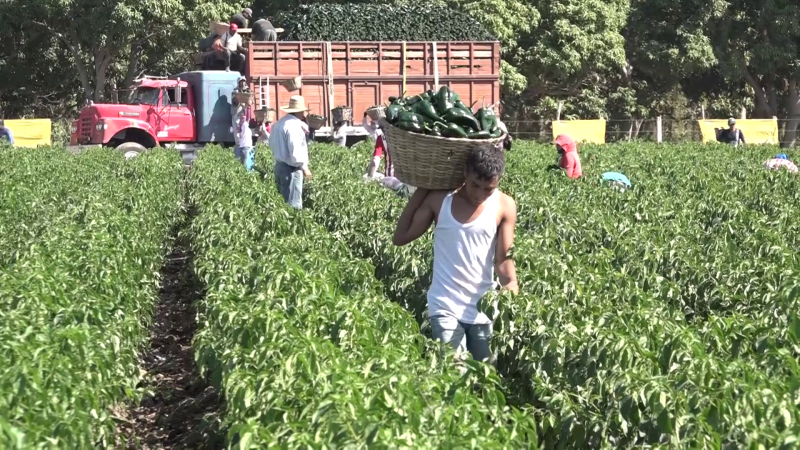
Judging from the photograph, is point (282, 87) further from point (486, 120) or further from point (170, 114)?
point (486, 120)

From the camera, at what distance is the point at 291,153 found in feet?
41.5

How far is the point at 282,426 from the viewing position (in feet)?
13.0

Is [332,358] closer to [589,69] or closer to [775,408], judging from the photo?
[775,408]

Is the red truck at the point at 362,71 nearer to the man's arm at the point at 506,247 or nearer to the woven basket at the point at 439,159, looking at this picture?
the woven basket at the point at 439,159

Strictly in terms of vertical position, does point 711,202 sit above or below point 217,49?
below

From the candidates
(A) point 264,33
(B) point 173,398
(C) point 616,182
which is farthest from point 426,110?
(A) point 264,33

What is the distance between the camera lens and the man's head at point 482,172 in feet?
19.5

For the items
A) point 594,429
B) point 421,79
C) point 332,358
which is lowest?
point 594,429

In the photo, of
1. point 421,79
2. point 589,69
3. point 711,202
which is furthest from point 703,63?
point 711,202

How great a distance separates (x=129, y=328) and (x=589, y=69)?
122ft

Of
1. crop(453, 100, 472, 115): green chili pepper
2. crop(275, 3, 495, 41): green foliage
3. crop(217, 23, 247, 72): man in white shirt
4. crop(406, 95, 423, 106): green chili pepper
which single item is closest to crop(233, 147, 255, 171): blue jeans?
crop(217, 23, 247, 72): man in white shirt

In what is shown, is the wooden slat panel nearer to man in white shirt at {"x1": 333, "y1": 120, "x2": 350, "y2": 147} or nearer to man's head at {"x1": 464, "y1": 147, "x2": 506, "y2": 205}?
man in white shirt at {"x1": 333, "y1": 120, "x2": 350, "y2": 147}

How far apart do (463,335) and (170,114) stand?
1943cm

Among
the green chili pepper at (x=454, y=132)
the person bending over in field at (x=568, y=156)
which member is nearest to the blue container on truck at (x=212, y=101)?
the person bending over in field at (x=568, y=156)
